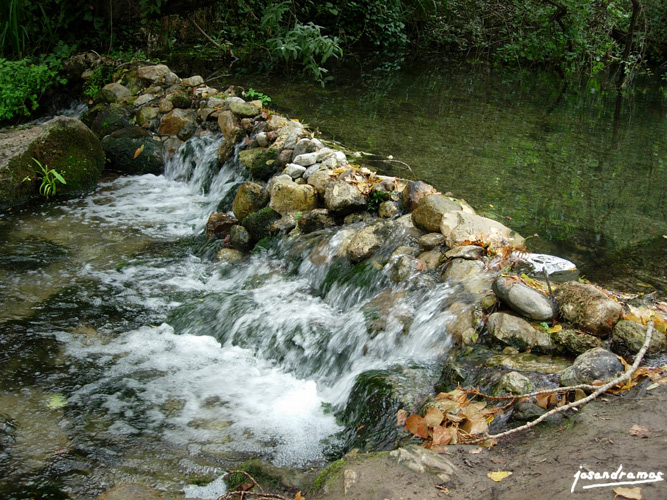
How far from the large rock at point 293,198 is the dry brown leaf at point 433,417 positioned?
305cm

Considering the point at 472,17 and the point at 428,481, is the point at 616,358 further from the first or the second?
the point at 472,17

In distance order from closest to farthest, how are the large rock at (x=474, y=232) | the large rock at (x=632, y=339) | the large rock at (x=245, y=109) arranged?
the large rock at (x=632, y=339)
the large rock at (x=474, y=232)
the large rock at (x=245, y=109)

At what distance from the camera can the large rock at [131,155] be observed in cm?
762

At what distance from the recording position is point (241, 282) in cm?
522

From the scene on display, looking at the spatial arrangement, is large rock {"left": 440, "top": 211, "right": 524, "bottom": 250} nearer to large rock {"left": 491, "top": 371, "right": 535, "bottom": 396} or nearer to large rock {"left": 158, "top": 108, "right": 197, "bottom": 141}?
large rock {"left": 491, "top": 371, "right": 535, "bottom": 396}

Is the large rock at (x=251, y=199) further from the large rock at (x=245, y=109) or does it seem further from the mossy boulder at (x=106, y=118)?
the mossy boulder at (x=106, y=118)

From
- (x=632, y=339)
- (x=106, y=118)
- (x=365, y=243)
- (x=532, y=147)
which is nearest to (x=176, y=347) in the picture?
(x=365, y=243)

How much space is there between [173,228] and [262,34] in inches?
305

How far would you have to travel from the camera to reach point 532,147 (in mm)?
7484

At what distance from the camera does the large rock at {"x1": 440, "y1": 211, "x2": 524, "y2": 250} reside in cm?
426

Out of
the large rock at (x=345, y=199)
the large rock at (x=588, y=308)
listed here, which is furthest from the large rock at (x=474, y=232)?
the large rock at (x=345, y=199)

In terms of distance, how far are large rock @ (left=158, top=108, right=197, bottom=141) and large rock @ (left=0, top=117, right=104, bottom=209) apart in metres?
1.05

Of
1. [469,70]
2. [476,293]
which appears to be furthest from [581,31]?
[476,293]

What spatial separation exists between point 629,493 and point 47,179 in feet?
21.2
